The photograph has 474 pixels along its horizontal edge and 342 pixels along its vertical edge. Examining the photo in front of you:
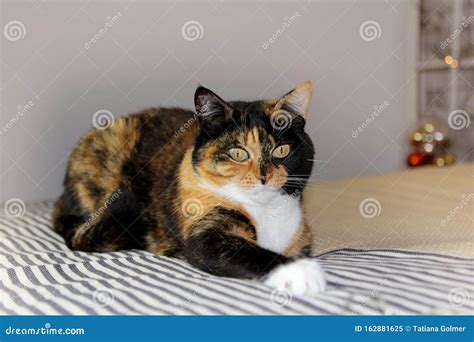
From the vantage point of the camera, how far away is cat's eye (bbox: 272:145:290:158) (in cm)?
110

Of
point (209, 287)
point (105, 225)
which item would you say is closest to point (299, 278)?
point (209, 287)

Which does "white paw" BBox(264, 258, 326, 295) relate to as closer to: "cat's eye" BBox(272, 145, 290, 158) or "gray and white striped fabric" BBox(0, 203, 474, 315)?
Result: "gray and white striped fabric" BBox(0, 203, 474, 315)

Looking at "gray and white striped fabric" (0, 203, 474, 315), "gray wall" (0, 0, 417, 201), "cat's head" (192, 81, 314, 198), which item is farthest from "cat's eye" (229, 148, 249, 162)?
"gray wall" (0, 0, 417, 201)

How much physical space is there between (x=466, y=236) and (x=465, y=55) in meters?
1.70

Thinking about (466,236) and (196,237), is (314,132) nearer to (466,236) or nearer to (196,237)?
(466,236)

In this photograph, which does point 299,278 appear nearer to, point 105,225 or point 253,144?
point 253,144

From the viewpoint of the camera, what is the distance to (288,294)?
89 centimetres

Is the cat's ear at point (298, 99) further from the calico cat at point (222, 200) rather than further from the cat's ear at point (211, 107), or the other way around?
the cat's ear at point (211, 107)

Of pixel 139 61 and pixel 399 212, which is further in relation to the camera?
pixel 139 61

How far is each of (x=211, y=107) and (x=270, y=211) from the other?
264 millimetres

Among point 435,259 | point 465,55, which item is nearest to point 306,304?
point 435,259

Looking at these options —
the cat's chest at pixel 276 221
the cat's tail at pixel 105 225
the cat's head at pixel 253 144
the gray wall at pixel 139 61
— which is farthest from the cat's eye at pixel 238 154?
the gray wall at pixel 139 61

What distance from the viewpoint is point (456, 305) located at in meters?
0.83

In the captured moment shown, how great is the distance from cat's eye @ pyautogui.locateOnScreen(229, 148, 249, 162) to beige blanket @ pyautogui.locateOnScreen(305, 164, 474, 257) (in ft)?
1.11
